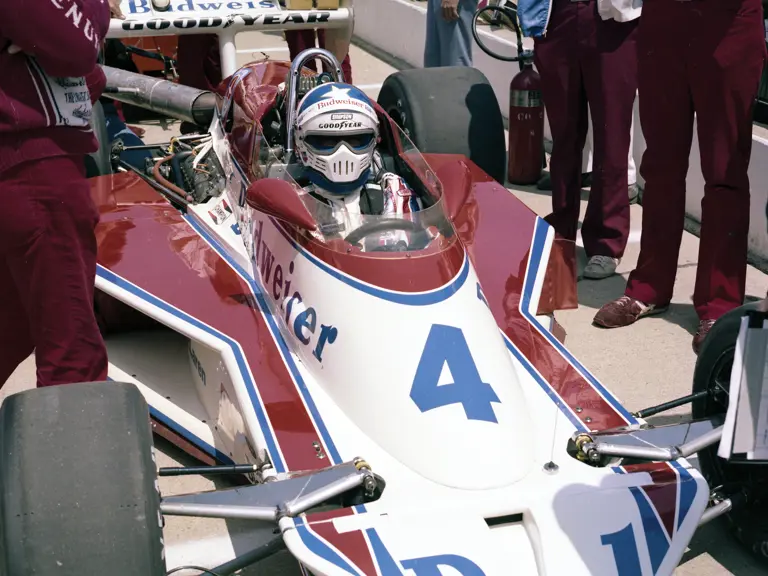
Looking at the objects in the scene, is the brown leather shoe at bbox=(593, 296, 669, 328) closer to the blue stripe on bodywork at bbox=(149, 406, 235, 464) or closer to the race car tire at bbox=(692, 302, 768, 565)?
the race car tire at bbox=(692, 302, 768, 565)

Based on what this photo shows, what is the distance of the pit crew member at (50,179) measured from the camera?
2967 millimetres

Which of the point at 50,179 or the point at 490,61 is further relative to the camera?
the point at 490,61

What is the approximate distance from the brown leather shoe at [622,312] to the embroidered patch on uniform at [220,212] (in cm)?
191

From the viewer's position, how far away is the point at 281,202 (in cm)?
375

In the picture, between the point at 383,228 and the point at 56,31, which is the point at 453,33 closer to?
the point at 383,228

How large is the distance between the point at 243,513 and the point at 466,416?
0.72 m

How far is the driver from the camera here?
4082 mm

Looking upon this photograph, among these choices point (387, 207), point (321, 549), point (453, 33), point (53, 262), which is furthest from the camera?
point (453, 33)

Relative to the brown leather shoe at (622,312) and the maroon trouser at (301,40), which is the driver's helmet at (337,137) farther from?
the maroon trouser at (301,40)

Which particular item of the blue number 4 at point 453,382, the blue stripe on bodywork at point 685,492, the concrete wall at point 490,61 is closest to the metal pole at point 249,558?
the blue number 4 at point 453,382

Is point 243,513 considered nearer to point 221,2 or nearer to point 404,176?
point 404,176

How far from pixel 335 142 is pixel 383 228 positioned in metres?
0.62

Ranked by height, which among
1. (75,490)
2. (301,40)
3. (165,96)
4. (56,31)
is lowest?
(165,96)

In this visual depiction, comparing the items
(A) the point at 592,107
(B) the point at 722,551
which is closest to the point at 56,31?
(B) the point at 722,551
